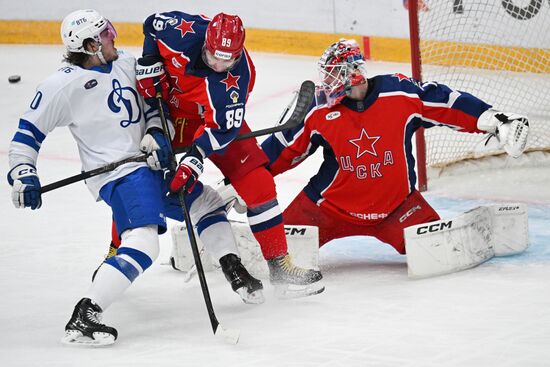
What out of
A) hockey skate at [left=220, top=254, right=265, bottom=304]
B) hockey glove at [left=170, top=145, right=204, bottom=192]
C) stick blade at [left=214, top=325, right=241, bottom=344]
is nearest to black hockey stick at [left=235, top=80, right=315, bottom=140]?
hockey glove at [left=170, top=145, right=204, bottom=192]

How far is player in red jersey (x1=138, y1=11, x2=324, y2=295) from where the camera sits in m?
3.45

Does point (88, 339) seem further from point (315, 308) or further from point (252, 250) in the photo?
point (252, 250)

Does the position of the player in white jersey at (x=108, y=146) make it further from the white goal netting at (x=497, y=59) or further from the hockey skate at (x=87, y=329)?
the white goal netting at (x=497, y=59)

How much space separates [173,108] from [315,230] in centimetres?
65

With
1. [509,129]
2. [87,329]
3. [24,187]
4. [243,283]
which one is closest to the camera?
[87,329]

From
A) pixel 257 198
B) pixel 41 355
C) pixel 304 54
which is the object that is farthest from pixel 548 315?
pixel 304 54

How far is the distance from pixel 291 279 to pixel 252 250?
347 mm

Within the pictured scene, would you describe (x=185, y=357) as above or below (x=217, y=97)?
below

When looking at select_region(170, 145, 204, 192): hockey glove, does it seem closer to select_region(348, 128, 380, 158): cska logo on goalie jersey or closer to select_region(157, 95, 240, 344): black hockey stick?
select_region(157, 95, 240, 344): black hockey stick

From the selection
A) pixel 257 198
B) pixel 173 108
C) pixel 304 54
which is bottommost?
pixel 304 54

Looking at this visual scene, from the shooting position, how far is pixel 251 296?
352cm

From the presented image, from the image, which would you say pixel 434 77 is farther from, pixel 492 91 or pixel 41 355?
pixel 41 355

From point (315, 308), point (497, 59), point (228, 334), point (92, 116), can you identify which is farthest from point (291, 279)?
point (497, 59)

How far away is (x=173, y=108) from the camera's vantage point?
3742 millimetres
